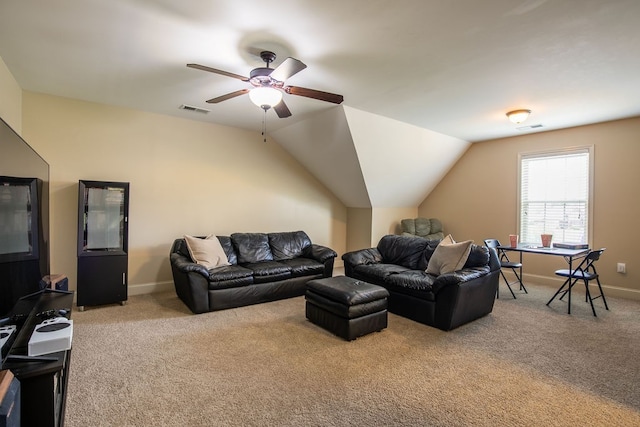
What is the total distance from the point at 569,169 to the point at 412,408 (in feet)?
16.2

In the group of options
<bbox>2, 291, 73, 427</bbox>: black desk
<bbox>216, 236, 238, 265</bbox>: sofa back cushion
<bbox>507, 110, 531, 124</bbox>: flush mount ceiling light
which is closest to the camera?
<bbox>2, 291, 73, 427</bbox>: black desk

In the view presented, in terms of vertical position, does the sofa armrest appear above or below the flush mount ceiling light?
below

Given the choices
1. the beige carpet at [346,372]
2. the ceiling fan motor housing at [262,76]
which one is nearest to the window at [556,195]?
the beige carpet at [346,372]

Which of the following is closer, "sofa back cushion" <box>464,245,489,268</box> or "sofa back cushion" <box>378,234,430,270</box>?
"sofa back cushion" <box>464,245,489,268</box>

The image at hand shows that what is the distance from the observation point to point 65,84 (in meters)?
3.56

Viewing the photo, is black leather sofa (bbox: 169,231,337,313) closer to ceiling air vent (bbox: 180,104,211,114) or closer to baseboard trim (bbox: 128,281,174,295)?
baseboard trim (bbox: 128,281,174,295)

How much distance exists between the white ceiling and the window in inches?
43.1

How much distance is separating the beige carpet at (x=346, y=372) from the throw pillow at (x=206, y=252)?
27.6 inches

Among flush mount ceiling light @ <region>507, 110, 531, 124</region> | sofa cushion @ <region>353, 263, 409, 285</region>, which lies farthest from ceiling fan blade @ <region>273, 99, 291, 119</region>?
flush mount ceiling light @ <region>507, 110, 531, 124</region>

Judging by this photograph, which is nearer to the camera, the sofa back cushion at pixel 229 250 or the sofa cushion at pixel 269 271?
the sofa cushion at pixel 269 271

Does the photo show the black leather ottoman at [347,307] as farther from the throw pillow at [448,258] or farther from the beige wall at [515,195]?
the beige wall at [515,195]

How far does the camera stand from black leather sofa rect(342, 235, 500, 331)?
335cm

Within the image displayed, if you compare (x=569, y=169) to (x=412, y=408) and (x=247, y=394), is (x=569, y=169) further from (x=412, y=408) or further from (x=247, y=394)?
(x=247, y=394)

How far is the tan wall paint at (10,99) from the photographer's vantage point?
302 cm
